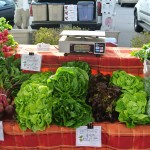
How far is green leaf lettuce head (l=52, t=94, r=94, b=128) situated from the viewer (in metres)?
1.91

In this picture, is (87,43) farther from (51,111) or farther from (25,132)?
(25,132)

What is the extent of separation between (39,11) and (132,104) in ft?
14.6

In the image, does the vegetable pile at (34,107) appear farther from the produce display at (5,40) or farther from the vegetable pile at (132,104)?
the produce display at (5,40)

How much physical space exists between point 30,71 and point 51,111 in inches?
24.0

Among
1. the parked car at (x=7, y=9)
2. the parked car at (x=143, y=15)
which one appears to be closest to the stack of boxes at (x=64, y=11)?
the parked car at (x=143, y=15)

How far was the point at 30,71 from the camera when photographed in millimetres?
2461

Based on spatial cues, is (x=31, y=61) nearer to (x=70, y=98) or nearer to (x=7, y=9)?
(x=70, y=98)

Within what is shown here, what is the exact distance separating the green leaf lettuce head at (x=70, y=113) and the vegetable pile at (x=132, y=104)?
0.21 meters

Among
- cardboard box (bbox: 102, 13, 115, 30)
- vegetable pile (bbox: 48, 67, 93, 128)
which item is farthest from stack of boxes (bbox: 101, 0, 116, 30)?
vegetable pile (bbox: 48, 67, 93, 128)

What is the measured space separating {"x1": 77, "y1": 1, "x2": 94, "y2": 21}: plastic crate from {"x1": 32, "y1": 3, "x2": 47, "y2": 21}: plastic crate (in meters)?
0.69

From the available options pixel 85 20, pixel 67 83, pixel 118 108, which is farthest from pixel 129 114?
pixel 85 20

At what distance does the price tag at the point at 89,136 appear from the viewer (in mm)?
1916

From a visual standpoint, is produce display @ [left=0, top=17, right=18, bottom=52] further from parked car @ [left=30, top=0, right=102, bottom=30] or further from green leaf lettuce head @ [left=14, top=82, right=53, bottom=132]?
parked car @ [left=30, top=0, right=102, bottom=30]

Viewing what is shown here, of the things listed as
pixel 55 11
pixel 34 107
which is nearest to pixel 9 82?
pixel 34 107
